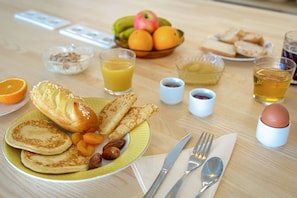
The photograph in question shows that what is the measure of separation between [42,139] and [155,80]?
526 millimetres

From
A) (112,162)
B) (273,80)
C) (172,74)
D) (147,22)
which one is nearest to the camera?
(112,162)

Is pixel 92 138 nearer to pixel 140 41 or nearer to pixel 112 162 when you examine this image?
pixel 112 162

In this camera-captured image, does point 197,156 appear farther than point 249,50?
No

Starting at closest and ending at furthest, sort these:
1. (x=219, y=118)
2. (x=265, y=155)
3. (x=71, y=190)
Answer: (x=71, y=190) < (x=265, y=155) < (x=219, y=118)

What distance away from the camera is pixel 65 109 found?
0.87 m

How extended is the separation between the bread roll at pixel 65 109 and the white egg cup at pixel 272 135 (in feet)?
1.43

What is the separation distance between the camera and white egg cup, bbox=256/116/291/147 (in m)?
0.86

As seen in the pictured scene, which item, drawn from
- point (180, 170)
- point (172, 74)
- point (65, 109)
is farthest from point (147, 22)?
point (180, 170)

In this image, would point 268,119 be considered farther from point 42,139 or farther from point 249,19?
point 249,19

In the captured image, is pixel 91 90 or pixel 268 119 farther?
pixel 91 90

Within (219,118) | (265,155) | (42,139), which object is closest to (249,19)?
(219,118)

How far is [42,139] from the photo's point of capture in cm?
82

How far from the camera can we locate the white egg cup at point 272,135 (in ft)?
2.81

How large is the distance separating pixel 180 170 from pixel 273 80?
1.51 feet
